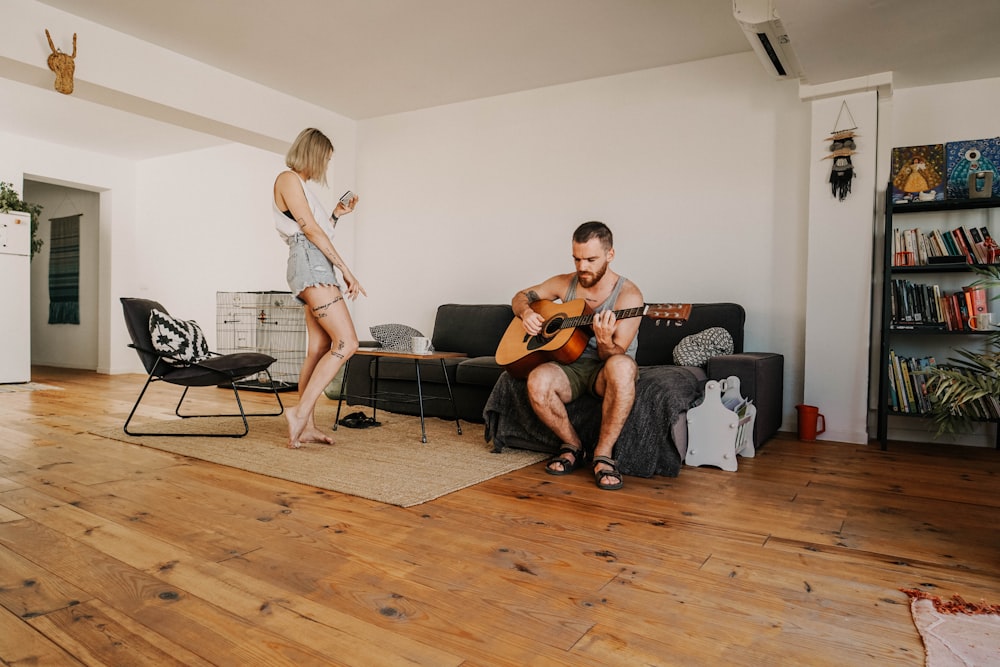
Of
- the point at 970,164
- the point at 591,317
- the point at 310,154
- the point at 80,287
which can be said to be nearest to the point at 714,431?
the point at 591,317

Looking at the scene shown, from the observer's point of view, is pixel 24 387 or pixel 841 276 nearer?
pixel 841 276

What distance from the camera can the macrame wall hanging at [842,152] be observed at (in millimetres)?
3791

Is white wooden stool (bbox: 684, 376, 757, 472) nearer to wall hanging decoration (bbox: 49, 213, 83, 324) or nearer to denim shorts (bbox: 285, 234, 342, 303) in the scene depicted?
denim shorts (bbox: 285, 234, 342, 303)

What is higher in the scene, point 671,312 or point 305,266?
point 305,266

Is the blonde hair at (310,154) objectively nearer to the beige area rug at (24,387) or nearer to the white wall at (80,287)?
the beige area rug at (24,387)

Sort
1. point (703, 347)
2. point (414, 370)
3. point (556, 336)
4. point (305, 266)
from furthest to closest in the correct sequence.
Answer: point (414, 370) → point (703, 347) → point (305, 266) → point (556, 336)

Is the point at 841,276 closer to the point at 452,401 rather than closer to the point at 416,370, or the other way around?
the point at 452,401

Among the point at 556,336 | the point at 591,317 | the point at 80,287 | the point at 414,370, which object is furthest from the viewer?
the point at 80,287

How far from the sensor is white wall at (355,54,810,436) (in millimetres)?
4125

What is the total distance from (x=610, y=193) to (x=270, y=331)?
3.55 metres

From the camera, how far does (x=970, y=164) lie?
141 inches

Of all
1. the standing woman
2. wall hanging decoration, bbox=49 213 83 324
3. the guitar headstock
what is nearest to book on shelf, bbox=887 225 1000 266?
the guitar headstock

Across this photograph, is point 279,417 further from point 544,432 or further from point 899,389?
point 899,389

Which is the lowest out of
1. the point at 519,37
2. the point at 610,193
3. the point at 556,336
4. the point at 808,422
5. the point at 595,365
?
the point at 808,422
